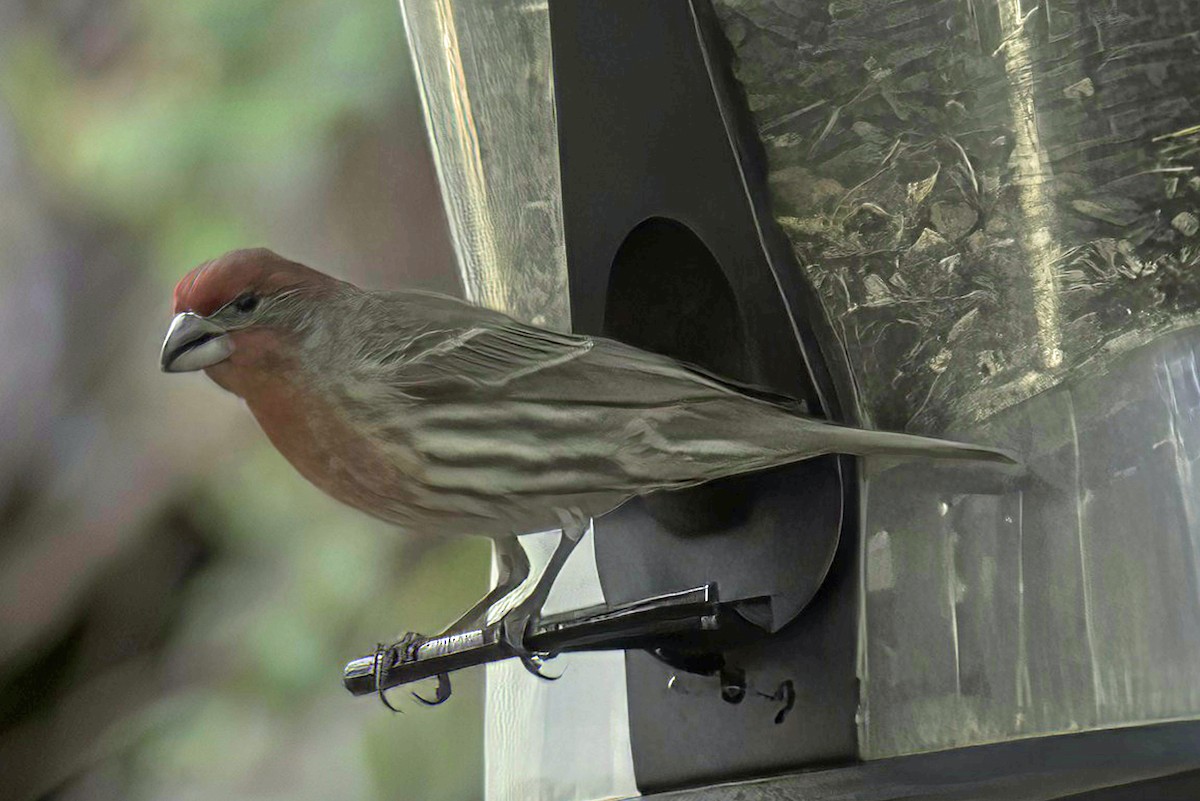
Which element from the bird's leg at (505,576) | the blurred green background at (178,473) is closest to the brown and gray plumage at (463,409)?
the bird's leg at (505,576)

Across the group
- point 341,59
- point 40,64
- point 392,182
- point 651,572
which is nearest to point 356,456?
point 651,572

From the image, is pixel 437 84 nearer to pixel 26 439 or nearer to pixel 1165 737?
pixel 1165 737

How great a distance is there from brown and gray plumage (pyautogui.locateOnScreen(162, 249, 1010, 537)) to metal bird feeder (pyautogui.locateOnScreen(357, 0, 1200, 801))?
60 mm

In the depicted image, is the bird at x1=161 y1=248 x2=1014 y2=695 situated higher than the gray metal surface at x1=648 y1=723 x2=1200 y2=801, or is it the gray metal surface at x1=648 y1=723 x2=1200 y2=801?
the bird at x1=161 y1=248 x2=1014 y2=695

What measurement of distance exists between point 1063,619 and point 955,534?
0.25 feet

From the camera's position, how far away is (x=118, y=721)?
191cm

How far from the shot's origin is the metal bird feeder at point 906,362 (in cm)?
72

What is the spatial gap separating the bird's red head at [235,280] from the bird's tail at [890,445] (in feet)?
0.98

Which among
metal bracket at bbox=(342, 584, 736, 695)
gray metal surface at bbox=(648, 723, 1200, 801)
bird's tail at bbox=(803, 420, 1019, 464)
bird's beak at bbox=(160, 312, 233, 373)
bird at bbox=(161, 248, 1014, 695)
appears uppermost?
bird's beak at bbox=(160, 312, 233, 373)

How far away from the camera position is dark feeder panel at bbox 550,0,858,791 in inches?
32.3

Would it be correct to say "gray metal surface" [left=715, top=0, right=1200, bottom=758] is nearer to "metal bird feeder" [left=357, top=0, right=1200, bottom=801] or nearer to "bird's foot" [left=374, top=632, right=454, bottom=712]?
"metal bird feeder" [left=357, top=0, right=1200, bottom=801]

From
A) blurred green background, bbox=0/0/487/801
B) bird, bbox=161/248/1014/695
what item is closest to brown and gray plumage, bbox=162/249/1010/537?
bird, bbox=161/248/1014/695

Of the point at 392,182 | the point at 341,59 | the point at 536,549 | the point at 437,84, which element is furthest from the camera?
the point at 341,59

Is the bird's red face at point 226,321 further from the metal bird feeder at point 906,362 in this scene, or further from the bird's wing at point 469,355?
the metal bird feeder at point 906,362
